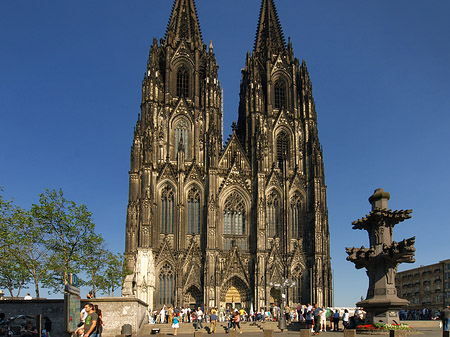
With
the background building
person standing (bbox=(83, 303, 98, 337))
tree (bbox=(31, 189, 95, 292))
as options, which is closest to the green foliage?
tree (bbox=(31, 189, 95, 292))

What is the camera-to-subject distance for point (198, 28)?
6862cm

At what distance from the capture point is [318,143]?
206 feet

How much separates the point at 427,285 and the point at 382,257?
77.1 m

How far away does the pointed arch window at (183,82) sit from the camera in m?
63.3

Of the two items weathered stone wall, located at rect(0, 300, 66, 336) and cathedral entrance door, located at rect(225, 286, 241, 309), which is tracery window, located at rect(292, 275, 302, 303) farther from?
weathered stone wall, located at rect(0, 300, 66, 336)

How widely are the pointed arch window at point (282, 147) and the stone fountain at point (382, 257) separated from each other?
1401 inches

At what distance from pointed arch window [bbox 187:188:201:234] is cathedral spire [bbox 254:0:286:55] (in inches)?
803

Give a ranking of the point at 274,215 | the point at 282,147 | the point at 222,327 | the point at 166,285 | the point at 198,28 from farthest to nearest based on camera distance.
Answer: the point at 198,28 < the point at 282,147 < the point at 274,215 < the point at 166,285 < the point at 222,327

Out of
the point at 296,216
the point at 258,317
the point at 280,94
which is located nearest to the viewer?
the point at 258,317

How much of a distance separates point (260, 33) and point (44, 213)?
132 ft

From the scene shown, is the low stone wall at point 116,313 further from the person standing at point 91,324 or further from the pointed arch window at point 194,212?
the pointed arch window at point 194,212

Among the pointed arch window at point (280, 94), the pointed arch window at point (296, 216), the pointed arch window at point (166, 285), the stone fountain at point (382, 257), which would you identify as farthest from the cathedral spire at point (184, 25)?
the stone fountain at point (382, 257)

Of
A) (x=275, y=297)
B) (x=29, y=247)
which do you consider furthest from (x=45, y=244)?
(x=275, y=297)

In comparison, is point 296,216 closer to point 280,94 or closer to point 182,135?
point 280,94
